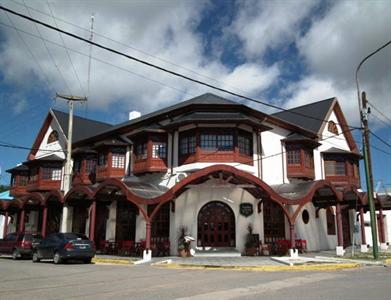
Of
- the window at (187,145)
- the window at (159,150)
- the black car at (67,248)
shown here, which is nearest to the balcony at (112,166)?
the window at (159,150)

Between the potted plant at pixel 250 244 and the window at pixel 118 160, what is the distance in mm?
9911

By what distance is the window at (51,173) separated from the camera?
32.1m

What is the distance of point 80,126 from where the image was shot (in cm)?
3562

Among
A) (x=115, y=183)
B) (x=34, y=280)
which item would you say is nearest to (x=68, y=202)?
(x=115, y=183)

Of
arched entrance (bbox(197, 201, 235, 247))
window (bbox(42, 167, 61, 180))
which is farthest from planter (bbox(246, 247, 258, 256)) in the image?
window (bbox(42, 167, 61, 180))

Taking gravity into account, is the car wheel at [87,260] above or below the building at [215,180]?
below

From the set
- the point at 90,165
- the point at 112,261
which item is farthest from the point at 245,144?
the point at 90,165

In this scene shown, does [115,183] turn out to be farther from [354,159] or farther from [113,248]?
[354,159]

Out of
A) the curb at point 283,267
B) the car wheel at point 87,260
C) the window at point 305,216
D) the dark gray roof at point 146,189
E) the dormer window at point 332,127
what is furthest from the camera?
the dormer window at point 332,127

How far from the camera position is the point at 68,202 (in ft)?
87.6

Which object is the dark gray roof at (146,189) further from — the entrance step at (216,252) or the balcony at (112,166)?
the entrance step at (216,252)

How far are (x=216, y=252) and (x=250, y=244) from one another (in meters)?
1.94

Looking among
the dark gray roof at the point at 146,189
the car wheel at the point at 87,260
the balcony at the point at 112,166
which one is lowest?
the car wheel at the point at 87,260

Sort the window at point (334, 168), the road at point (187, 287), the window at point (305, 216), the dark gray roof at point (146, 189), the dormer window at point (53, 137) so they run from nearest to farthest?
the road at point (187, 287)
the dark gray roof at point (146, 189)
the window at point (305, 216)
the window at point (334, 168)
the dormer window at point (53, 137)
